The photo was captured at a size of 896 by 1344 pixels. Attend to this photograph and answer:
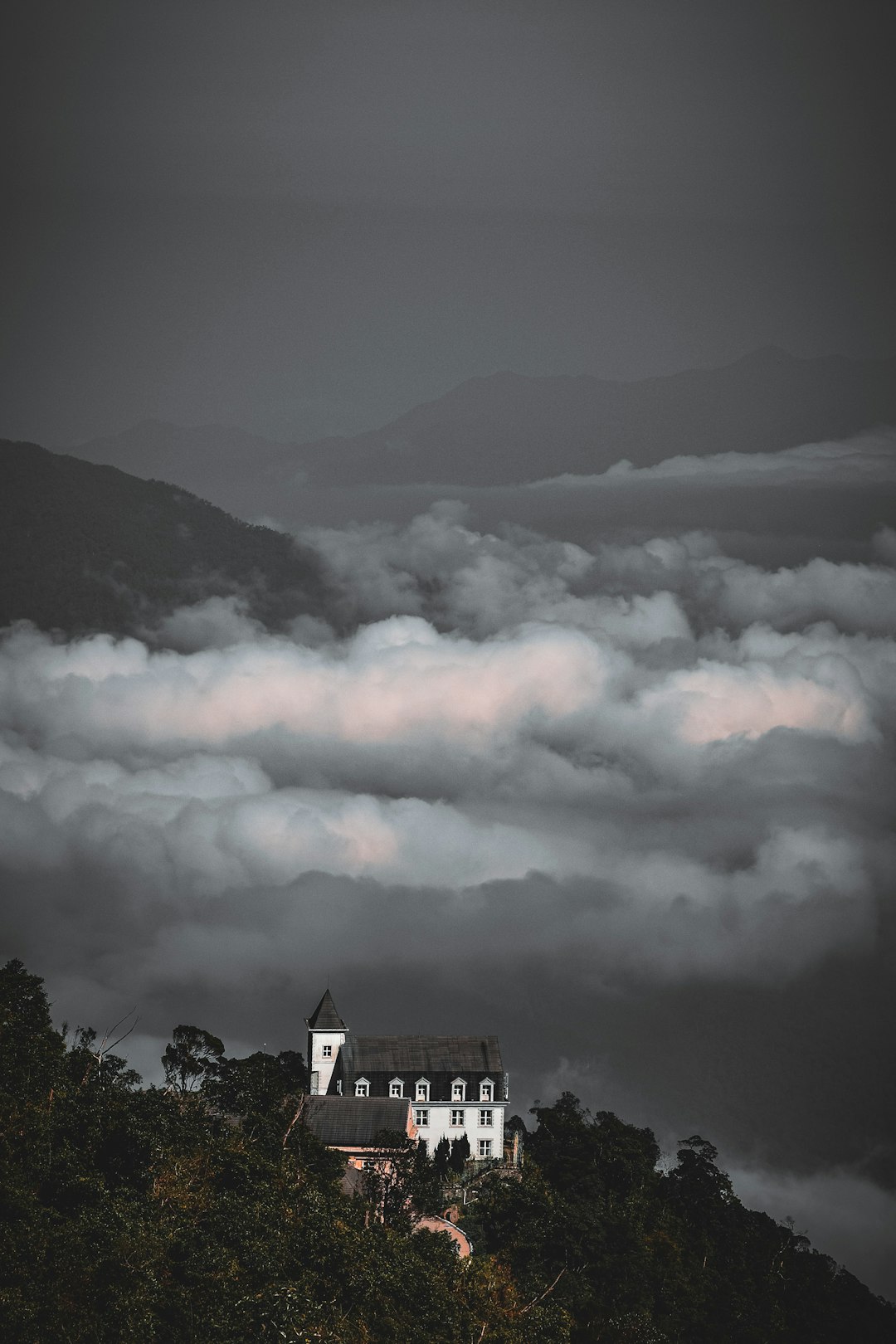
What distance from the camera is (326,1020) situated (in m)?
119

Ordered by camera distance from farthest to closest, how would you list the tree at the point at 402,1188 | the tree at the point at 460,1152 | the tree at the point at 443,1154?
the tree at the point at 460,1152 < the tree at the point at 443,1154 < the tree at the point at 402,1188

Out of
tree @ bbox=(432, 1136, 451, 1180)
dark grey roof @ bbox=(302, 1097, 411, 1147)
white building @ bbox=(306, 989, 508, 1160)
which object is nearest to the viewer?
dark grey roof @ bbox=(302, 1097, 411, 1147)

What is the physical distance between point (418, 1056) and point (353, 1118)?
1942cm

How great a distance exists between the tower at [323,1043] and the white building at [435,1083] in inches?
33.2

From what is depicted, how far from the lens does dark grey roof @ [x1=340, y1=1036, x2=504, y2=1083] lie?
370 ft

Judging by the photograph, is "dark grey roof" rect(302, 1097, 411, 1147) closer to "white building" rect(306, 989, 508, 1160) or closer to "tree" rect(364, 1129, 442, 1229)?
"tree" rect(364, 1129, 442, 1229)

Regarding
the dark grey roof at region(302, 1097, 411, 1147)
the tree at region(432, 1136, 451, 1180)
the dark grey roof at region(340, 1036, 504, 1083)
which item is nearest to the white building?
the dark grey roof at region(340, 1036, 504, 1083)

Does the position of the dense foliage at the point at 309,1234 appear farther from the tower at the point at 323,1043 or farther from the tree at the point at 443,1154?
the tower at the point at 323,1043

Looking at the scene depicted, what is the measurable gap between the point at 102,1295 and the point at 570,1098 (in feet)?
210

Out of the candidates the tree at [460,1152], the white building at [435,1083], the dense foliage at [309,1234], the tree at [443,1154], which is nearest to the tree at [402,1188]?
the dense foliage at [309,1234]

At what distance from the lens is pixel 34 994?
80875 millimetres

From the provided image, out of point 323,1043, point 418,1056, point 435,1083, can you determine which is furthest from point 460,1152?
point 323,1043

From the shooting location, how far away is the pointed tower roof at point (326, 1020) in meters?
118

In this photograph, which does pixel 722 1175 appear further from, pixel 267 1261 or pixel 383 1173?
pixel 267 1261
